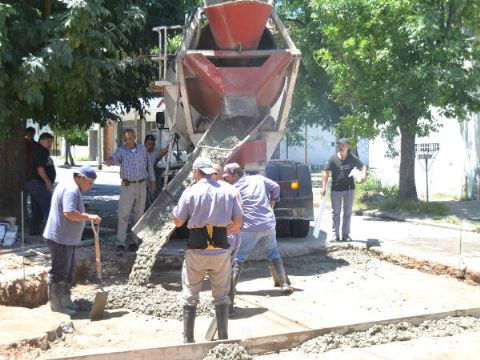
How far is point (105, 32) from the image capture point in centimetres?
1004

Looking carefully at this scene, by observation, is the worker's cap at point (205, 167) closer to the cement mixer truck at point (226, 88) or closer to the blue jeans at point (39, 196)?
the cement mixer truck at point (226, 88)

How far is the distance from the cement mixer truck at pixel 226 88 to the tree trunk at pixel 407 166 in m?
7.87

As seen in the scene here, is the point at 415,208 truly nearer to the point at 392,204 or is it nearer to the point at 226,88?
the point at 392,204

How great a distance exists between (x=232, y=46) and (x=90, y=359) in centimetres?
521

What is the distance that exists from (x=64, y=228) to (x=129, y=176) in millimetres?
2789

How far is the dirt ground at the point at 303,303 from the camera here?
599 centimetres

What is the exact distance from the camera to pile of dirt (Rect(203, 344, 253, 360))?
5.33 meters

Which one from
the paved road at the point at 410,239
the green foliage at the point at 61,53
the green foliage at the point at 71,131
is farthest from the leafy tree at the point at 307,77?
the green foliage at the point at 61,53

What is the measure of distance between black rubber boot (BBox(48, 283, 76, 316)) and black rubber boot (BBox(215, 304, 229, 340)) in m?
1.92

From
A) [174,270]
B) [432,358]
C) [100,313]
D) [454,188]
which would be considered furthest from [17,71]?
[454,188]

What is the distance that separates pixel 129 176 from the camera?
30.9 ft

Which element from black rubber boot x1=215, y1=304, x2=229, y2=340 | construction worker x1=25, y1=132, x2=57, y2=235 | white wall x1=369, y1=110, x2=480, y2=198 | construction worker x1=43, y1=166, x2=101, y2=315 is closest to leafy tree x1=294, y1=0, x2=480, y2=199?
white wall x1=369, y1=110, x2=480, y2=198

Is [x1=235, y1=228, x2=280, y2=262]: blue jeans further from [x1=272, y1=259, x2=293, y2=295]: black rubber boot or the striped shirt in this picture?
the striped shirt

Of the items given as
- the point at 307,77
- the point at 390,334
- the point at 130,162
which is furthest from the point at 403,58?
the point at 390,334
